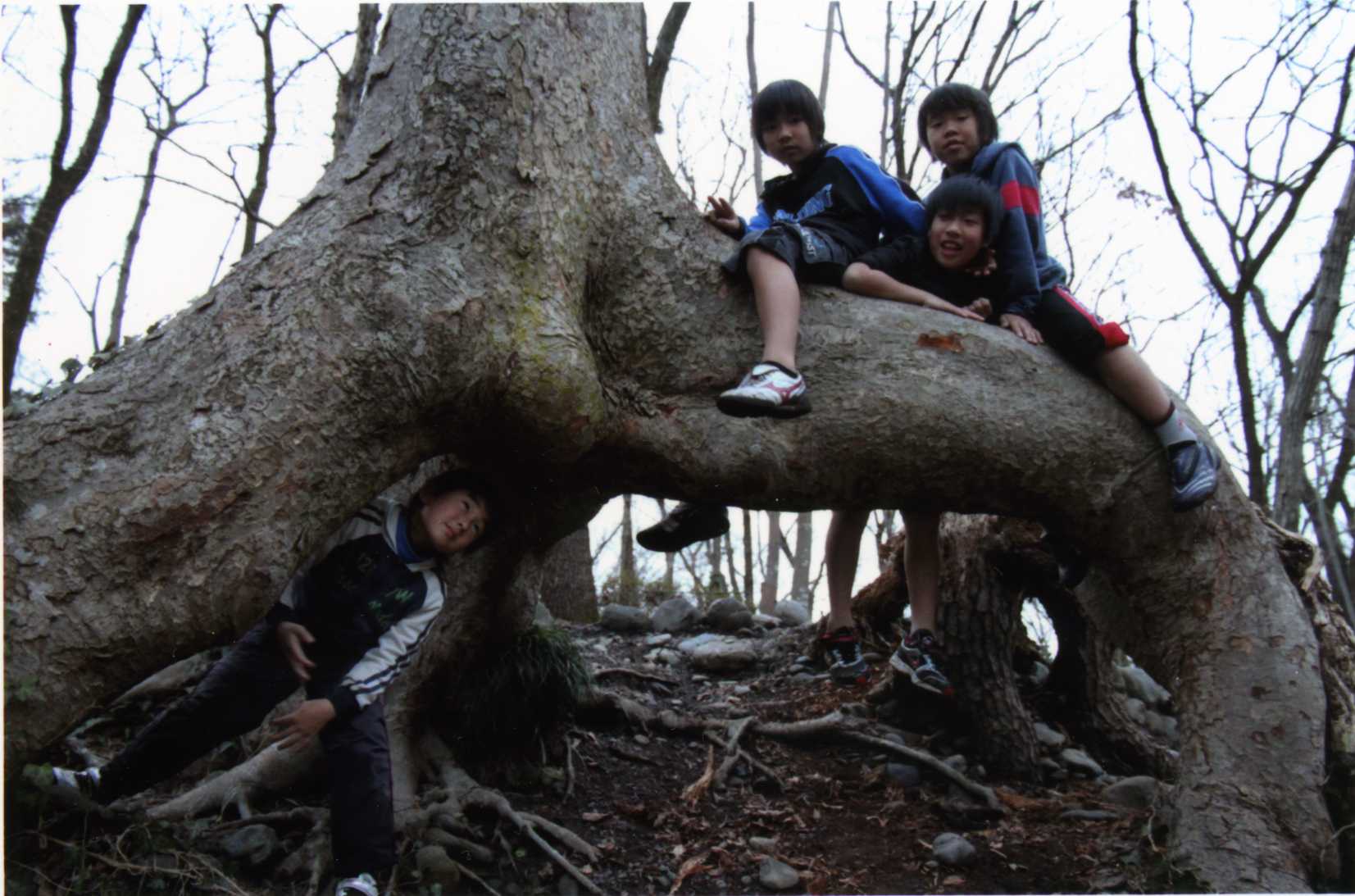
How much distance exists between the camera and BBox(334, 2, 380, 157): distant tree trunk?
23.9 feet

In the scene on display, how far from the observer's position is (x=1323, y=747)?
3777 millimetres

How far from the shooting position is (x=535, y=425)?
3260 millimetres

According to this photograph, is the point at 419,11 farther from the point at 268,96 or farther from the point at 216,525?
the point at 268,96

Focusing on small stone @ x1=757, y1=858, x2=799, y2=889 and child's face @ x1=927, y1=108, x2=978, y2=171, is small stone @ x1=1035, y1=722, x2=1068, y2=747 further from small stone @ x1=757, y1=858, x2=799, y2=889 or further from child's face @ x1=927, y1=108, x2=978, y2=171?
child's face @ x1=927, y1=108, x2=978, y2=171

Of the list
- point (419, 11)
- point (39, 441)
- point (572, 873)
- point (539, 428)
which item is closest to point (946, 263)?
point (539, 428)

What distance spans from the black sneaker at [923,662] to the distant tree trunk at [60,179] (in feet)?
24.1

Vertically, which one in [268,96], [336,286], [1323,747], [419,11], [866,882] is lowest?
[866,882]

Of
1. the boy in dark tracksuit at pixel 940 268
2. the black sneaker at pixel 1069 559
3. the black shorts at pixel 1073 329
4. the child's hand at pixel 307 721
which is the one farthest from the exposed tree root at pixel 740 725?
the black shorts at pixel 1073 329

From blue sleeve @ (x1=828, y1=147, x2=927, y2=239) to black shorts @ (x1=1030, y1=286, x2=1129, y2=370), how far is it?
63 centimetres

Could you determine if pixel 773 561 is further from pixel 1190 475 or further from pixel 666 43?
pixel 1190 475

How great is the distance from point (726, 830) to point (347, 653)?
1960mm

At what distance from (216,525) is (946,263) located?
299cm

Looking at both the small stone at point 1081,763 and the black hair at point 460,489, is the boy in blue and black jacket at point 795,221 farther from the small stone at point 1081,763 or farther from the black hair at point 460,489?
the small stone at point 1081,763

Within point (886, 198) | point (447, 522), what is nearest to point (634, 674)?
point (447, 522)
